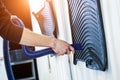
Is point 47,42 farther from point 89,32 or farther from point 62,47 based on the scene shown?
point 89,32

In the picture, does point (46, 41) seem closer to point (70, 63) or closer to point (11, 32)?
point (11, 32)

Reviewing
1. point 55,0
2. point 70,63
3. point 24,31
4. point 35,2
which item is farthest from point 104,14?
point 35,2

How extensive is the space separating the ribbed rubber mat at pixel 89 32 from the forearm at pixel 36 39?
205 mm

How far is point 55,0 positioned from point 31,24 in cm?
162

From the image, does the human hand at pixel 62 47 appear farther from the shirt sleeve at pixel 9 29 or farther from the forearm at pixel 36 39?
the shirt sleeve at pixel 9 29

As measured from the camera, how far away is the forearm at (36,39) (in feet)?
3.96

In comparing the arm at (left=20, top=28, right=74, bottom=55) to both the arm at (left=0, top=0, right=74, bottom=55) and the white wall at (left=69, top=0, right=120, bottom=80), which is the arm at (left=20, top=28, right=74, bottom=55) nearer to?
the arm at (left=0, top=0, right=74, bottom=55)

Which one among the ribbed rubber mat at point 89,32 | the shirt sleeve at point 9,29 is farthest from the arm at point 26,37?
the ribbed rubber mat at point 89,32

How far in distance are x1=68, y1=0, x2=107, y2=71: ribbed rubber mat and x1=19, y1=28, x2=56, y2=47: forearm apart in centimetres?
21

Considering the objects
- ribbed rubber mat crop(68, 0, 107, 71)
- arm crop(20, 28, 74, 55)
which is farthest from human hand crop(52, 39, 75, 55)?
ribbed rubber mat crop(68, 0, 107, 71)

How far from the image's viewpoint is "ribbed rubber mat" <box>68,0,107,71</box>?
1.12 metres

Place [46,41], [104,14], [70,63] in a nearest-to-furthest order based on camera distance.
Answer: [104,14] → [46,41] → [70,63]

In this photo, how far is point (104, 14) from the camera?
42.9 inches

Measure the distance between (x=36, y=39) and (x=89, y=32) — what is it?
28 cm
